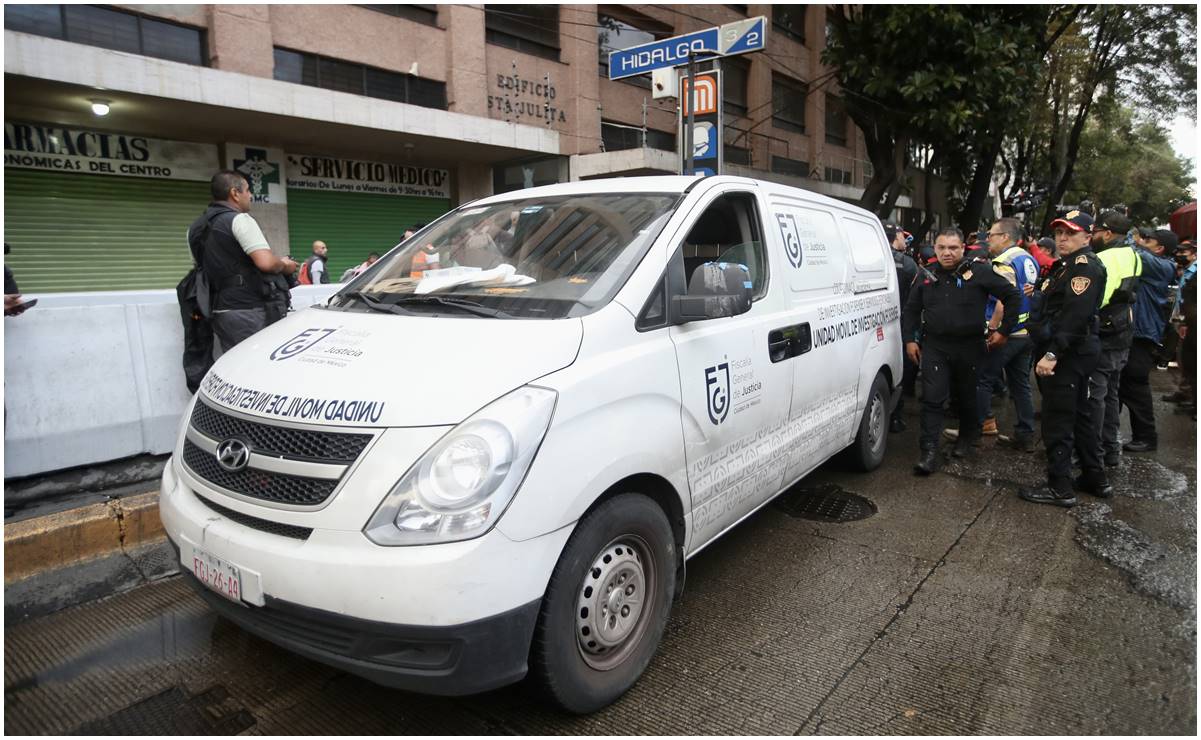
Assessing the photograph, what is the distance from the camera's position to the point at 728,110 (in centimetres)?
1950

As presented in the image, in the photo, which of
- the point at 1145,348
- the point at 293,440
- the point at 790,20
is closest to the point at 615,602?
the point at 293,440

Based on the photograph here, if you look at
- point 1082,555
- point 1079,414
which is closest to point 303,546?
point 1082,555

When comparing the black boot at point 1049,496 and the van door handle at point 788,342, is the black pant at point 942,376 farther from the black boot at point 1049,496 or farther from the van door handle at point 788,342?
the van door handle at point 788,342

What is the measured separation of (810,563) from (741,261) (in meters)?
1.60

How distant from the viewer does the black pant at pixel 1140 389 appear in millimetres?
6137

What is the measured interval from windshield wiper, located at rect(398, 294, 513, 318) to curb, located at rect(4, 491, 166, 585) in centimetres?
203

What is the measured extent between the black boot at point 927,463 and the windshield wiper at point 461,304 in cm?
381

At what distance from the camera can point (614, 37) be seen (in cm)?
1639

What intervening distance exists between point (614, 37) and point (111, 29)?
32.8 ft

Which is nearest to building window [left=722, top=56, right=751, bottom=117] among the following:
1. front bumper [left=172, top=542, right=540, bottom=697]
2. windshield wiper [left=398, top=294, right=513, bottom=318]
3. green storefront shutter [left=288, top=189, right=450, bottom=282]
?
green storefront shutter [left=288, top=189, right=450, bottom=282]

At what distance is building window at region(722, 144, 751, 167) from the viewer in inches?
750

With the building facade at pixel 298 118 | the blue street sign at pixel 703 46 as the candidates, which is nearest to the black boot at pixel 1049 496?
the blue street sign at pixel 703 46

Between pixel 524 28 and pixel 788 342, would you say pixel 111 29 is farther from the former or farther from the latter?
pixel 788 342

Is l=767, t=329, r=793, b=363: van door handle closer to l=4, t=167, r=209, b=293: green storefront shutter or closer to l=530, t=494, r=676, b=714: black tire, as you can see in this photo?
l=530, t=494, r=676, b=714: black tire
